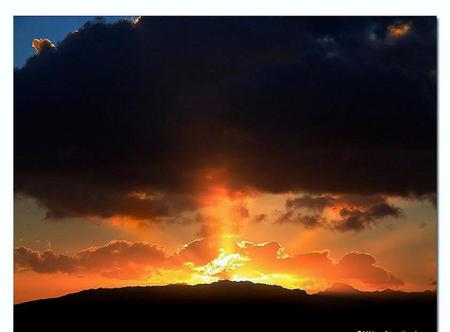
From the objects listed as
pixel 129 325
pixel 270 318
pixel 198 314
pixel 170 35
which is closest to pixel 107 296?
pixel 129 325

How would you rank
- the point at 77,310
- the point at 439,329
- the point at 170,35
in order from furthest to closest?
the point at 77,310 < the point at 170,35 < the point at 439,329

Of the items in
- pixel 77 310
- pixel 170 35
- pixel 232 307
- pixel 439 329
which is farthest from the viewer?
pixel 77 310

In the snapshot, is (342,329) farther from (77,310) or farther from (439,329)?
(77,310)
